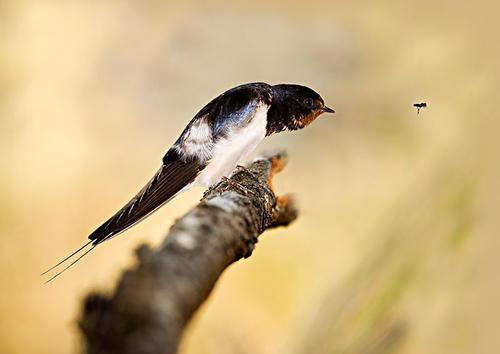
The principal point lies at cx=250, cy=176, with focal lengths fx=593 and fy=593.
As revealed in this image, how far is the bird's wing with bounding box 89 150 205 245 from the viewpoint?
41.1 inches

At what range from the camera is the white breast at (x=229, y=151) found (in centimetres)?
119

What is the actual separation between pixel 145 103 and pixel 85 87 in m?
0.19

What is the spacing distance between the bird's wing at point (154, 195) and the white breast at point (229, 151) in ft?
0.08

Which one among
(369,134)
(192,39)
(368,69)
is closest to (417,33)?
(368,69)

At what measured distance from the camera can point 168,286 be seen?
1.43 feet

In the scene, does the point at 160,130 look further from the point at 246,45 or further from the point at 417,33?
the point at 417,33

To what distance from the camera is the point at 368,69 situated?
6.39ft

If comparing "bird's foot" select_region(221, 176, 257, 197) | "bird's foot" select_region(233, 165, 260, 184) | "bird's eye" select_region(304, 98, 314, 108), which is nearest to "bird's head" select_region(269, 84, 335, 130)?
"bird's eye" select_region(304, 98, 314, 108)

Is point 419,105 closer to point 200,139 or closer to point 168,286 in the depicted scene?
point 200,139

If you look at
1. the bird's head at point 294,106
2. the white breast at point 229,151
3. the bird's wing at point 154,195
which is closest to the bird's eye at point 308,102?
the bird's head at point 294,106

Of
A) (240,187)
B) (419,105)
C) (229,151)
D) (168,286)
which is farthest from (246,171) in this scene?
(419,105)

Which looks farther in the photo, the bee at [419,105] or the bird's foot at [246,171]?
the bee at [419,105]

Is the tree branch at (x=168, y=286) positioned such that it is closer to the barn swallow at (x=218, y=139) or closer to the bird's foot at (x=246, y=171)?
the bird's foot at (x=246, y=171)

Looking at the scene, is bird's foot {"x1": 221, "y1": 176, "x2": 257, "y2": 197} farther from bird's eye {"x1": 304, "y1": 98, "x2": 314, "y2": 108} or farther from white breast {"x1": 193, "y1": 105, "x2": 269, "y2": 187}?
bird's eye {"x1": 304, "y1": 98, "x2": 314, "y2": 108}
